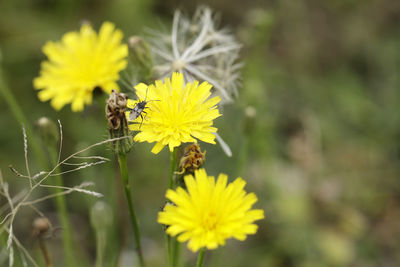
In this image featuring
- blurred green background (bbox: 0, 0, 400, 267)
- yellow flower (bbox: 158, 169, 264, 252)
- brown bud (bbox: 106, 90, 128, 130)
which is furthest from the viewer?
blurred green background (bbox: 0, 0, 400, 267)

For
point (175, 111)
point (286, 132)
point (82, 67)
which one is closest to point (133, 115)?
point (175, 111)

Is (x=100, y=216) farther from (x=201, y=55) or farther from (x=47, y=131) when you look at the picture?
(x=201, y=55)

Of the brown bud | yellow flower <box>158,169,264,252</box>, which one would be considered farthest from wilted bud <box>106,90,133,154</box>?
yellow flower <box>158,169,264,252</box>

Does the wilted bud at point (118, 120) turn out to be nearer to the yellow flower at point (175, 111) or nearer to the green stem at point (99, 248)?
the yellow flower at point (175, 111)

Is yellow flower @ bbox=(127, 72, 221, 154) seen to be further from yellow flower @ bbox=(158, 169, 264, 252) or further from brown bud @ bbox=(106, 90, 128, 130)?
yellow flower @ bbox=(158, 169, 264, 252)

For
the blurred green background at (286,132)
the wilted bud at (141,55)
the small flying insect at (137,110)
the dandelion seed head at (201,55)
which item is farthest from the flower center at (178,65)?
the blurred green background at (286,132)

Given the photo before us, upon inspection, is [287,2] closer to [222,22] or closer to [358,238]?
[222,22]

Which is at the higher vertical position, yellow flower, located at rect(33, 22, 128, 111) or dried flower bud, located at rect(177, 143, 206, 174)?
yellow flower, located at rect(33, 22, 128, 111)

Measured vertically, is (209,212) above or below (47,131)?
below
